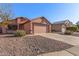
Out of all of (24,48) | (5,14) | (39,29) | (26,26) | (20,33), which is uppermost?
(5,14)

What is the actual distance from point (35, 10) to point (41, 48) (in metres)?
2.21

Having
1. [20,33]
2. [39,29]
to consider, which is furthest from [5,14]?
[39,29]

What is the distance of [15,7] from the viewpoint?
7.53 meters

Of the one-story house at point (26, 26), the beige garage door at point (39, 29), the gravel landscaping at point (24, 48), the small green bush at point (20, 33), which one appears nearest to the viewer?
the gravel landscaping at point (24, 48)

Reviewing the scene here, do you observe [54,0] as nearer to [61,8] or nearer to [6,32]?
[61,8]

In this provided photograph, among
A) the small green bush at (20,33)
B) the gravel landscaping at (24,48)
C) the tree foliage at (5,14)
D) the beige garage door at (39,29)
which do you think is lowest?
the gravel landscaping at (24,48)

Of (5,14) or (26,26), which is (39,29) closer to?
(26,26)

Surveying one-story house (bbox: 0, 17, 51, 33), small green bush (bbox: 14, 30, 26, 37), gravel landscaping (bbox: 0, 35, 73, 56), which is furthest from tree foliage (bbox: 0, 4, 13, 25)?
gravel landscaping (bbox: 0, 35, 73, 56)

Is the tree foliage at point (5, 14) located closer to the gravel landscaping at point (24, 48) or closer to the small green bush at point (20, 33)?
the small green bush at point (20, 33)

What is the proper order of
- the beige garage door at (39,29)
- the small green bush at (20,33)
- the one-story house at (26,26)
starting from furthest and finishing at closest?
the beige garage door at (39,29) → the small green bush at (20,33) → the one-story house at (26,26)

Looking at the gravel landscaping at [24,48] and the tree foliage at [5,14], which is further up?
the tree foliage at [5,14]

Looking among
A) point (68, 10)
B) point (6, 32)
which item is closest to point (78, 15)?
point (68, 10)

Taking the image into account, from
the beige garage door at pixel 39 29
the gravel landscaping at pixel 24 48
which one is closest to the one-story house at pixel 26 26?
the beige garage door at pixel 39 29

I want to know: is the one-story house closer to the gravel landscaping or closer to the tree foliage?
the tree foliage
